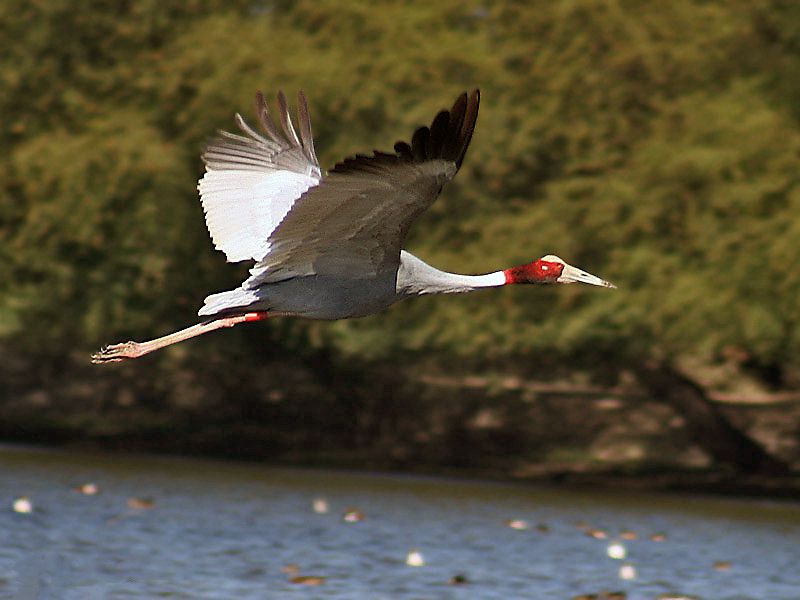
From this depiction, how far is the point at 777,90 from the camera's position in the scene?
744 inches

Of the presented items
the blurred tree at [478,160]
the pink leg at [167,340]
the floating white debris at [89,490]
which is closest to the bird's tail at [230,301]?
the pink leg at [167,340]

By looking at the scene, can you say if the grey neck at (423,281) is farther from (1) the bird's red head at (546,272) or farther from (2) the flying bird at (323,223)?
(1) the bird's red head at (546,272)

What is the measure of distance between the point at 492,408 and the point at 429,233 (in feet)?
9.59

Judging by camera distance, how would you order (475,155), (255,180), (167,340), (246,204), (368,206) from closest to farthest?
(368,206) < (167,340) < (246,204) < (255,180) < (475,155)

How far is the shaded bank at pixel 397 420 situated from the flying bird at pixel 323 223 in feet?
33.3

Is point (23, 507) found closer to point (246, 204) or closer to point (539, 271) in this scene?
point (246, 204)

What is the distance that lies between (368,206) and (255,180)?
8.18 feet

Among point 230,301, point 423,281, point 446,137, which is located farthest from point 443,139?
point 230,301

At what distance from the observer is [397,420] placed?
2109 centimetres

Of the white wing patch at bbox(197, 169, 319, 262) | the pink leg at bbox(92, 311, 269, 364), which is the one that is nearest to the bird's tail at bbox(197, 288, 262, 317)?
the pink leg at bbox(92, 311, 269, 364)

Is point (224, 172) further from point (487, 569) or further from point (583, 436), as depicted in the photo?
point (583, 436)


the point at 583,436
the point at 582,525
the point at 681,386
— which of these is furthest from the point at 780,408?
the point at 582,525

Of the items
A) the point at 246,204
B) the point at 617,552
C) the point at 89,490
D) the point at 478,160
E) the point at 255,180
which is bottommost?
the point at 617,552

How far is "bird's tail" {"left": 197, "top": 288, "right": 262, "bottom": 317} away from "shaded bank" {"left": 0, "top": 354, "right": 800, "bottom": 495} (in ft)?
37.3
